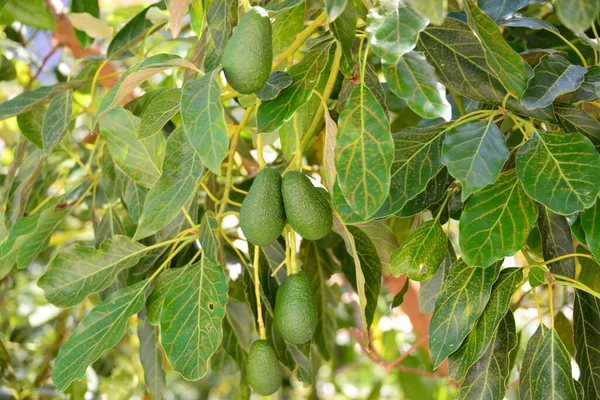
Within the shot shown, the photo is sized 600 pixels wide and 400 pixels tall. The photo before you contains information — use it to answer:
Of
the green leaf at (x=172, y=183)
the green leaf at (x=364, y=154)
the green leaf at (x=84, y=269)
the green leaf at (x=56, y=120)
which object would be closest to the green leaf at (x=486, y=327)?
the green leaf at (x=364, y=154)

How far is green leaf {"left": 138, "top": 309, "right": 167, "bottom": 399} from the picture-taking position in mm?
1207

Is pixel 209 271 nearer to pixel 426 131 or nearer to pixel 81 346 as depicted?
pixel 81 346

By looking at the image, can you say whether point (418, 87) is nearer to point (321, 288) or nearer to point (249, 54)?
point (249, 54)

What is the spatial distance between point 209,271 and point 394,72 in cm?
35

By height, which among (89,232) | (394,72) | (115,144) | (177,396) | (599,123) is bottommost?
(177,396)

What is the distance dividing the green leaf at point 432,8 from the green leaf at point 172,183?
1.18 feet

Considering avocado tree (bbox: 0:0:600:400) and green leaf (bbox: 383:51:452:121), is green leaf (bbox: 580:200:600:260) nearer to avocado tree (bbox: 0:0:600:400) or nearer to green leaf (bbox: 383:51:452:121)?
avocado tree (bbox: 0:0:600:400)

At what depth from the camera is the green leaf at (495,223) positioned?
791 millimetres

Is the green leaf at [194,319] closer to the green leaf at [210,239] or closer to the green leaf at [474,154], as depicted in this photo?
the green leaf at [210,239]

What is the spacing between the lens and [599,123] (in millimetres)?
826

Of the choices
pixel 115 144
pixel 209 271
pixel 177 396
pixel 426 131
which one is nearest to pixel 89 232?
pixel 177 396

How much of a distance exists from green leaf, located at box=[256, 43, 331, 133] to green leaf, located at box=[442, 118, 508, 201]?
0.51 feet

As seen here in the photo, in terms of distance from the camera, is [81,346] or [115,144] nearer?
[81,346]

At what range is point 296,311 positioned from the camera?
2.88 feet
